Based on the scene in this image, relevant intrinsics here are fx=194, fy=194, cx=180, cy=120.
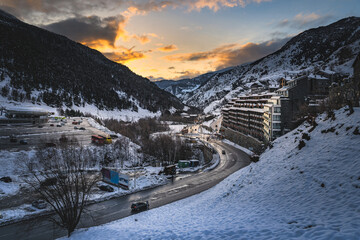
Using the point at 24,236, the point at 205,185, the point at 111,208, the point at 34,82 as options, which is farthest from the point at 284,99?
the point at 34,82

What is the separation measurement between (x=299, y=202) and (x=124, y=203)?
3030 cm

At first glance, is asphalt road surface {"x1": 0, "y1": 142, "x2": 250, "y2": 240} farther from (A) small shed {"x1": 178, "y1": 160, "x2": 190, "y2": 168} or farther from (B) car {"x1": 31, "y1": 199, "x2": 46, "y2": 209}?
(A) small shed {"x1": 178, "y1": 160, "x2": 190, "y2": 168}

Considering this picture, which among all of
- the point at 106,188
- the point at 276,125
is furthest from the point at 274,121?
the point at 106,188

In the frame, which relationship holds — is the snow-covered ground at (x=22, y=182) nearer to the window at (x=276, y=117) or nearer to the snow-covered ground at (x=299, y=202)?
the snow-covered ground at (x=299, y=202)

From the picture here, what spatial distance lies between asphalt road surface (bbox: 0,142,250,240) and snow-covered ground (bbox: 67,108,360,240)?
35.4ft

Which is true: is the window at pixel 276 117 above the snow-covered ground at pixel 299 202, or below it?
above

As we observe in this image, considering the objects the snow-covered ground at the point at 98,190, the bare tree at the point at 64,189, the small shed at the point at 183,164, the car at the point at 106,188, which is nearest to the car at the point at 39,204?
the snow-covered ground at the point at 98,190

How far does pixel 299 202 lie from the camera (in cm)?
1554

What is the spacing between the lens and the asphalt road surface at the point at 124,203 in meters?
26.0

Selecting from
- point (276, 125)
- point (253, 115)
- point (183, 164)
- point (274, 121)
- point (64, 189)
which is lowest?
point (183, 164)

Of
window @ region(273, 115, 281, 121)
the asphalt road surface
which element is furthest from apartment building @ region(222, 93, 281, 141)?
the asphalt road surface

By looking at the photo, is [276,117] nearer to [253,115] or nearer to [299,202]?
[253,115]

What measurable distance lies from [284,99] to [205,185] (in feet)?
134

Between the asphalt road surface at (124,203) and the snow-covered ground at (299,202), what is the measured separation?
10.8 m
